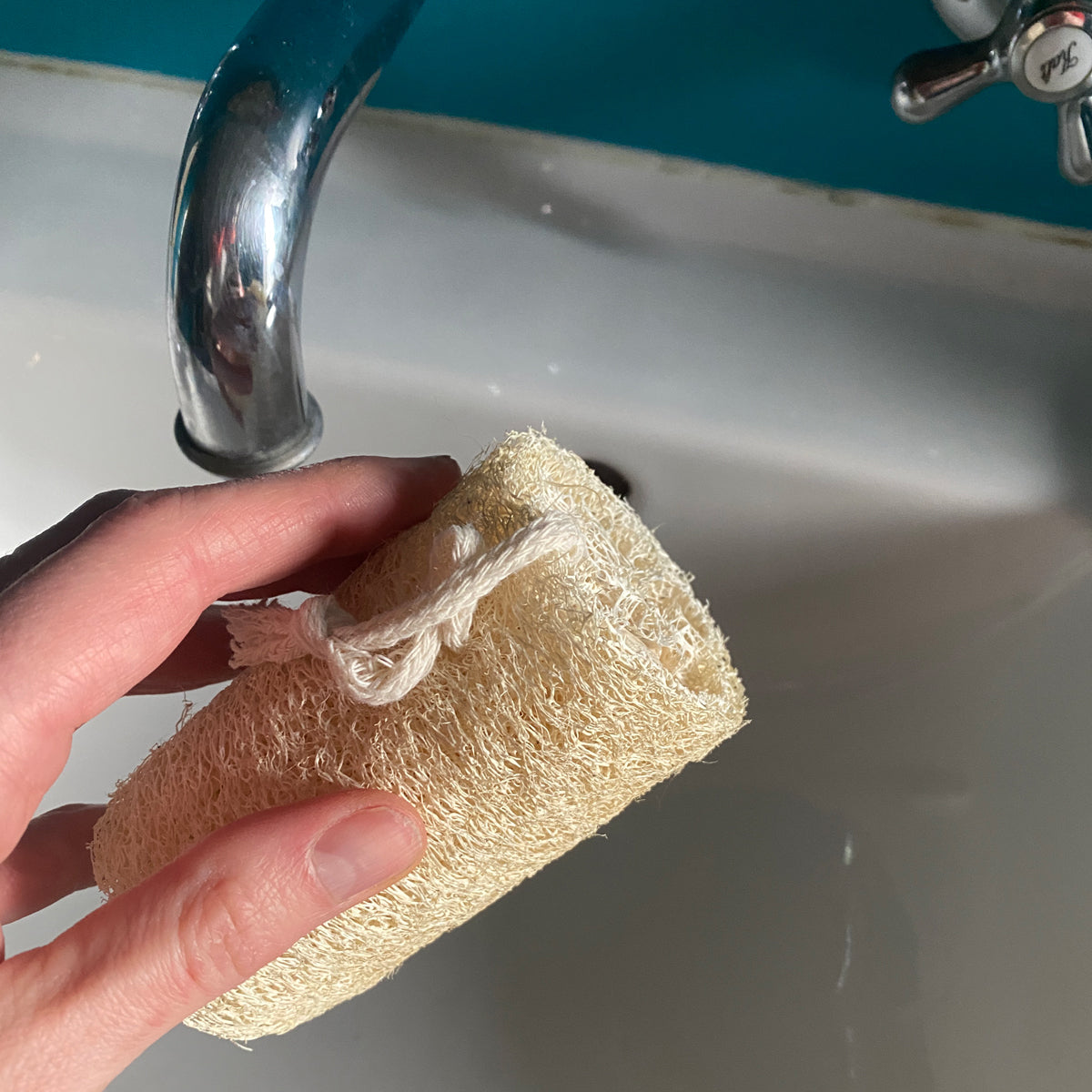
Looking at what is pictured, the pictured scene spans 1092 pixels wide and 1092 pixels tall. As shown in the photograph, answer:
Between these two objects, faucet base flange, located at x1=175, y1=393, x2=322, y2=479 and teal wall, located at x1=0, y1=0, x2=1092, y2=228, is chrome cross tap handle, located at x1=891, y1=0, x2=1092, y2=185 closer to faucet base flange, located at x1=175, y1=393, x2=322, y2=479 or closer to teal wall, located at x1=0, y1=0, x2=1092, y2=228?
teal wall, located at x1=0, y1=0, x2=1092, y2=228

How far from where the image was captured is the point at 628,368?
0.40 m

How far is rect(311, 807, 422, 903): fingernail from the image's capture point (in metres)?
0.25

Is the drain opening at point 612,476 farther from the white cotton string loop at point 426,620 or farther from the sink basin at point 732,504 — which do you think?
the white cotton string loop at point 426,620

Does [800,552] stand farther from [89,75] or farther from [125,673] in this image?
[89,75]

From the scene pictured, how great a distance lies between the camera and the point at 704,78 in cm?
42

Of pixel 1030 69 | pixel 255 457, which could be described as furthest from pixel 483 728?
pixel 1030 69

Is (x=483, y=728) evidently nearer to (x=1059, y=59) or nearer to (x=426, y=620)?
(x=426, y=620)

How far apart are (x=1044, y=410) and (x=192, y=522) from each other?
32 cm

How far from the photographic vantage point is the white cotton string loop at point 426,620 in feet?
0.79

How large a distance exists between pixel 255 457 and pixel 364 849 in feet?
0.51

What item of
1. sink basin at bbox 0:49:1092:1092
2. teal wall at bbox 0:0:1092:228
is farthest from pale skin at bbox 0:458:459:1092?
teal wall at bbox 0:0:1092:228

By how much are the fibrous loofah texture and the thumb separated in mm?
15

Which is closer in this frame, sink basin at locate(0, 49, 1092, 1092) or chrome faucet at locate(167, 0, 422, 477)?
chrome faucet at locate(167, 0, 422, 477)

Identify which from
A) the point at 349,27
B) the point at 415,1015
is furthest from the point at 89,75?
the point at 415,1015
